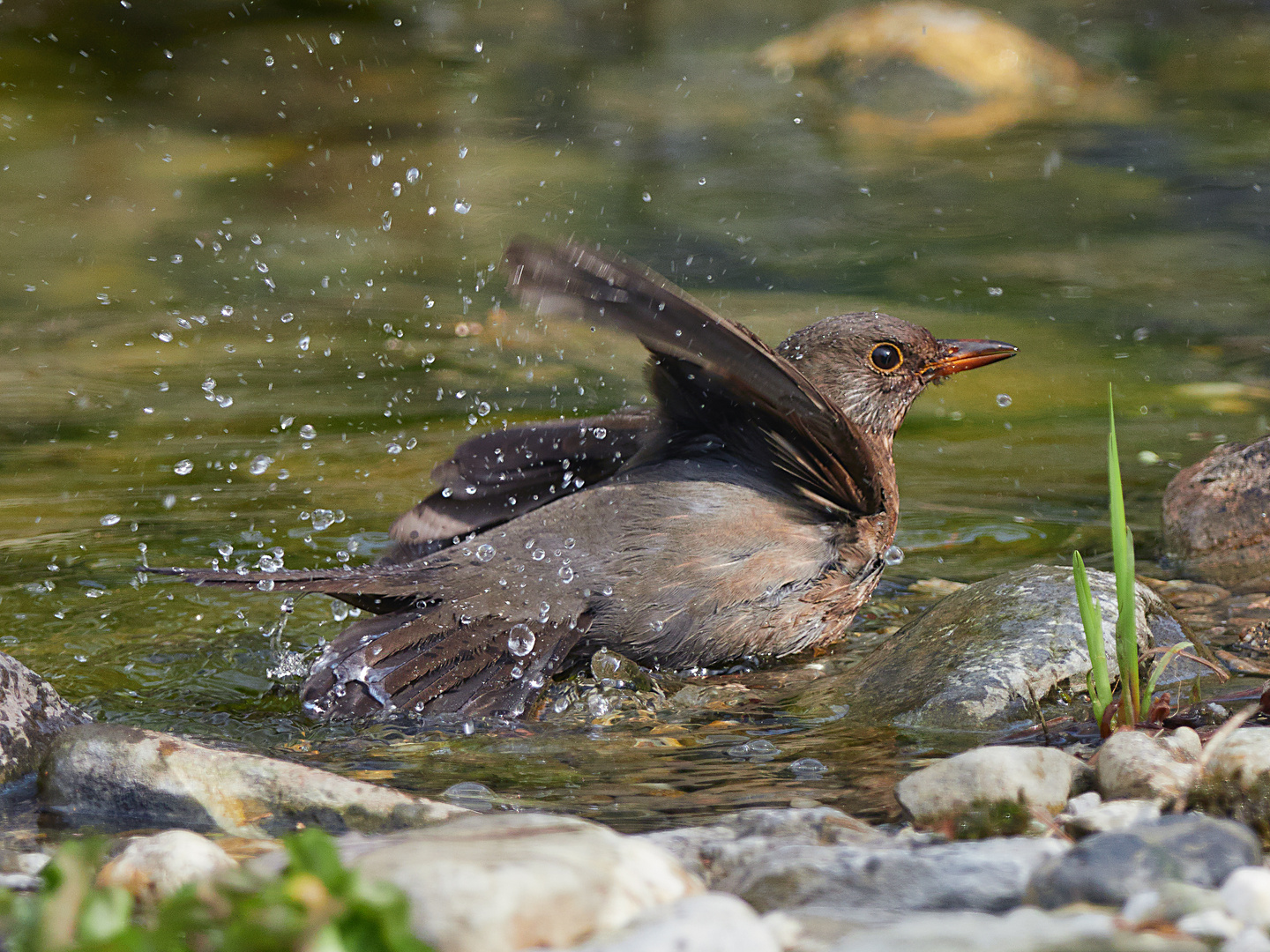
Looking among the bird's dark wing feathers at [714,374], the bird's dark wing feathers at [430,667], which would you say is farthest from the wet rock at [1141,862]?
the bird's dark wing feathers at [430,667]

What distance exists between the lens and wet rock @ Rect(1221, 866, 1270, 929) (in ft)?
6.95

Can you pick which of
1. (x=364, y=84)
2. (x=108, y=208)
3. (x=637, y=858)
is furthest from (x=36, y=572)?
(x=364, y=84)

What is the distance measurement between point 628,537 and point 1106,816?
2036 mm

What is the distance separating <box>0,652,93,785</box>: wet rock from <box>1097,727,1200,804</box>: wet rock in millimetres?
2394

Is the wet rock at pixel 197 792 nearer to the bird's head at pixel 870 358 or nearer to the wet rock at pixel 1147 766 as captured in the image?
the wet rock at pixel 1147 766

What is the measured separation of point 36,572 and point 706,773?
9.46 feet

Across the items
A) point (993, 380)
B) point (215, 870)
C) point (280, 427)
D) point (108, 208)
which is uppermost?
point (108, 208)

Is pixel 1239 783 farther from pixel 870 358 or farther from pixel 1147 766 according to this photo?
pixel 870 358

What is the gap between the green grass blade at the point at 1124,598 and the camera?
10.3ft

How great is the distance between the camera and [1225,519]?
17.7 ft

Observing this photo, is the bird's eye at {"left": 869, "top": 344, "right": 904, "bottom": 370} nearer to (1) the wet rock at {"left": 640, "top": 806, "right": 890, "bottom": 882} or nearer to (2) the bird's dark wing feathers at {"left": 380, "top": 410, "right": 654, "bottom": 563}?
(2) the bird's dark wing feathers at {"left": 380, "top": 410, "right": 654, "bottom": 563}

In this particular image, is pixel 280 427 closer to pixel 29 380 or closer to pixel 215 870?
pixel 29 380

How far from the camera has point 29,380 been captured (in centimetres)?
795

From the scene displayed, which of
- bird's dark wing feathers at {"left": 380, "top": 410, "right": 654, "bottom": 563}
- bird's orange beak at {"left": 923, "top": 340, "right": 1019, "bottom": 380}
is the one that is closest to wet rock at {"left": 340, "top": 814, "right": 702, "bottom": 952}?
bird's dark wing feathers at {"left": 380, "top": 410, "right": 654, "bottom": 563}
